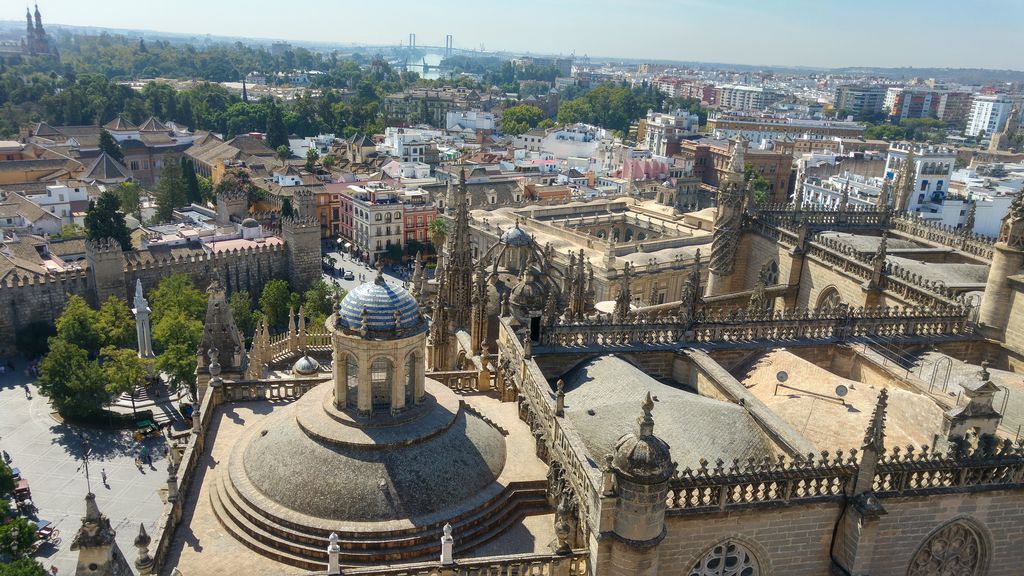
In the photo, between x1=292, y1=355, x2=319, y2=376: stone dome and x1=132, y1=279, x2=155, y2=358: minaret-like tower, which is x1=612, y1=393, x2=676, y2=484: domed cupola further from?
x1=132, y1=279, x2=155, y2=358: minaret-like tower

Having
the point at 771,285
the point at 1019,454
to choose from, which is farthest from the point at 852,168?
the point at 1019,454

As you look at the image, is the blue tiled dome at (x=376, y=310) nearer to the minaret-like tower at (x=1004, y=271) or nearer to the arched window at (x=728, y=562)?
the arched window at (x=728, y=562)

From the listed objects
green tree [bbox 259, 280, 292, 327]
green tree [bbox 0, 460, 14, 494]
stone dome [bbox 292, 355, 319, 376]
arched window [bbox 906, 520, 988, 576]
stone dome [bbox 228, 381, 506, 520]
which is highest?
stone dome [bbox 228, 381, 506, 520]

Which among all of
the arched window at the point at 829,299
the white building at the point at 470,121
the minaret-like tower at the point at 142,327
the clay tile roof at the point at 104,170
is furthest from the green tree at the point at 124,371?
the white building at the point at 470,121

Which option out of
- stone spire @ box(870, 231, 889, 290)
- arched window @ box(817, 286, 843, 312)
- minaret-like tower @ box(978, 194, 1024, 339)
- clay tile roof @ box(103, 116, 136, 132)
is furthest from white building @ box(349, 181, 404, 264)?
minaret-like tower @ box(978, 194, 1024, 339)

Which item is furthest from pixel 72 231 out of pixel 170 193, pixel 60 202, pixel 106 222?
pixel 170 193

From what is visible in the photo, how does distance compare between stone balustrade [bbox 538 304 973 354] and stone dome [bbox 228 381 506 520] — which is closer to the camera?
stone dome [bbox 228 381 506 520]
